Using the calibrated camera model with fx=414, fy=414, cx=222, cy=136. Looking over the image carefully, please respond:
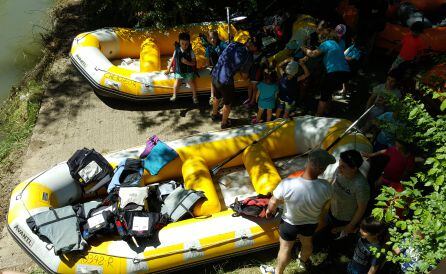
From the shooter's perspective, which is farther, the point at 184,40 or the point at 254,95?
the point at 254,95

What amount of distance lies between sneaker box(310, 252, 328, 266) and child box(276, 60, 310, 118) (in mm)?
2023

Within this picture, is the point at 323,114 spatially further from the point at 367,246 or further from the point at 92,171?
the point at 92,171

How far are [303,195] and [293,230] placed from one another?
0.44 meters

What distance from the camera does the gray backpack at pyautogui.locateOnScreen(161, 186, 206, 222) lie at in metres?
4.24

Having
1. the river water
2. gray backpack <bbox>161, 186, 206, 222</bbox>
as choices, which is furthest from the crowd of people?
the river water

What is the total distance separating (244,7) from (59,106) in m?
→ 3.75

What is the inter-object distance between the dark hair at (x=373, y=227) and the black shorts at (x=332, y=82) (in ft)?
8.20

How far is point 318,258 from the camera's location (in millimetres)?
4230

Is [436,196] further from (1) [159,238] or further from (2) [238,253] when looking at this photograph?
(1) [159,238]

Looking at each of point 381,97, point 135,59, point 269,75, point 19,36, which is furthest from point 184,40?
point 19,36

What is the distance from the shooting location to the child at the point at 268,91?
5.26 metres

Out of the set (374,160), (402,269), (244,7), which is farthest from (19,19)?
(402,269)

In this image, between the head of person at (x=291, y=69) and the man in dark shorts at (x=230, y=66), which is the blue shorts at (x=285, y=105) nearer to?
the head of person at (x=291, y=69)

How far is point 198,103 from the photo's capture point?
650 centimetres
